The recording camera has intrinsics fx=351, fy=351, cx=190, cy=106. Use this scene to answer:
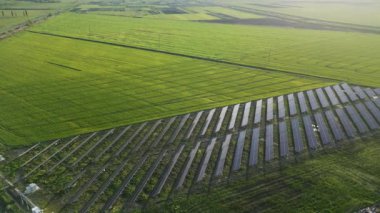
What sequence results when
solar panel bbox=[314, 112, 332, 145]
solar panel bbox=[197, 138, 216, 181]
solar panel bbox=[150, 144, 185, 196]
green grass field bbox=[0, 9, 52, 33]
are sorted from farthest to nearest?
1. green grass field bbox=[0, 9, 52, 33]
2. solar panel bbox=[314, 112, 332, 145]
3. solar panel bbox=[197, 138, 216, 181]
4. solar panel bbox=[150, 144, 185, 196]

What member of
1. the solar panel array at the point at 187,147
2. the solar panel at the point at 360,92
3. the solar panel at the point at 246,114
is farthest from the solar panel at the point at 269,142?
the solar panel at the point at 360,92

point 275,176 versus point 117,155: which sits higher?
point 117,155

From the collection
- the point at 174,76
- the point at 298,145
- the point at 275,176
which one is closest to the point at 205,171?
the point at 275,176

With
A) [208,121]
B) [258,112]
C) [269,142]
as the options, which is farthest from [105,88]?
[269,142]

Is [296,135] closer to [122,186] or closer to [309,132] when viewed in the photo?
[309,132]

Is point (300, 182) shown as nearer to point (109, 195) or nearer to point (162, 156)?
point (162, 156)

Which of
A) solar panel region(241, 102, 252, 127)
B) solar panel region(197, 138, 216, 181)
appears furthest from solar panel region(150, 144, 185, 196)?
solar panel region(241, 102, 252, 127)

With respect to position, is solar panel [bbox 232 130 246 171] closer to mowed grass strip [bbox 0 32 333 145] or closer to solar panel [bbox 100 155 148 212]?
solar panel [bbox 100 155 148 212]
